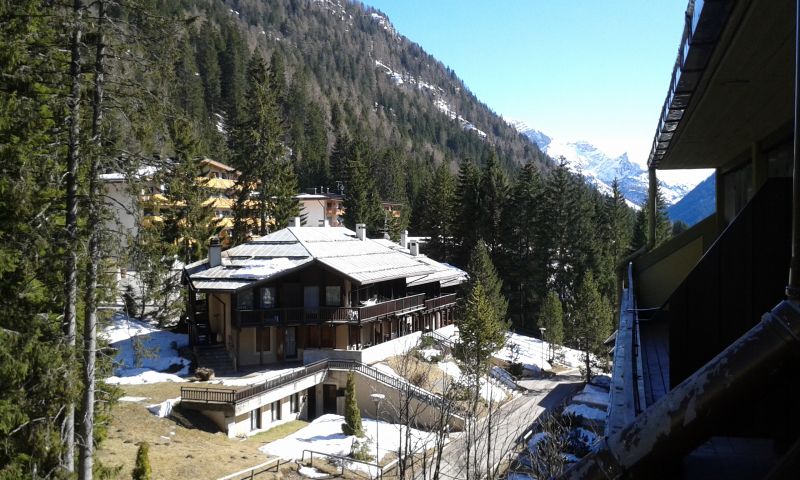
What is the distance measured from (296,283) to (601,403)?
16.6 m

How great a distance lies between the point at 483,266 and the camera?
40.1m

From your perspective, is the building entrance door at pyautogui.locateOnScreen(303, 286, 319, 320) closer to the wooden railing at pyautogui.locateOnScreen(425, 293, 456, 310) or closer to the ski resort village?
the ski resort village

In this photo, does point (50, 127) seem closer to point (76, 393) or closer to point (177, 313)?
point (76, 393)

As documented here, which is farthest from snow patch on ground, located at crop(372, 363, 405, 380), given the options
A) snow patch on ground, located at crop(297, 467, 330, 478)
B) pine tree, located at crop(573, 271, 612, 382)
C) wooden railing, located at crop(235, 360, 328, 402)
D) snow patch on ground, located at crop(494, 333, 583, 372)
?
pine tree, located at crop(573, 271, 612, 382)

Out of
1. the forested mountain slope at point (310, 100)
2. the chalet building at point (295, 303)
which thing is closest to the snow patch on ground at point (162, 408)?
the chalet building at point (295, 303)

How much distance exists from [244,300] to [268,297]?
130 cm

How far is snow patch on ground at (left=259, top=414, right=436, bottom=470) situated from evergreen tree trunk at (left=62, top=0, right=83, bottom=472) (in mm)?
9734

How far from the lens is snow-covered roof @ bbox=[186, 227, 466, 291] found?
1175 inches

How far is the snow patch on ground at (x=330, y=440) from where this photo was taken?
69.6ft

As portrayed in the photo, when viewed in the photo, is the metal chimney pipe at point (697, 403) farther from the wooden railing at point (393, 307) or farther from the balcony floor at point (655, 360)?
the wooden railing at point (393, 307)

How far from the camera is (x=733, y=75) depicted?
4359 millimetres

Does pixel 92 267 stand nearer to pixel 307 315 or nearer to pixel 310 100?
pixel 307 315

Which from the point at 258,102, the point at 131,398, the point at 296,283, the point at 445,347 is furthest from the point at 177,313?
the point at 258,102

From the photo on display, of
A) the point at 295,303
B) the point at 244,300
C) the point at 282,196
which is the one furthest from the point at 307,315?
the point at 282,196
